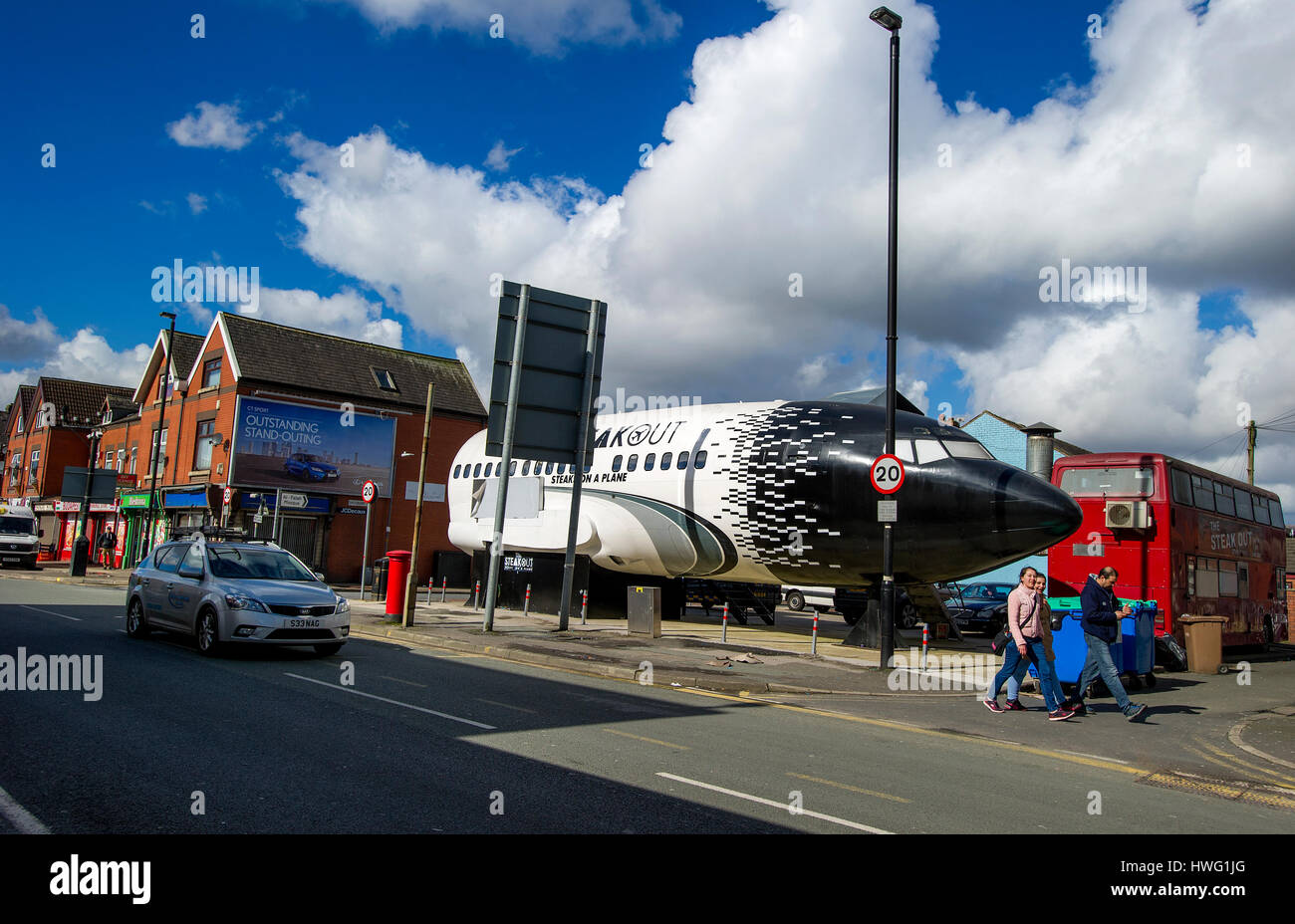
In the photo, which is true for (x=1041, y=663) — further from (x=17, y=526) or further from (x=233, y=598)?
(x=17, y=526)

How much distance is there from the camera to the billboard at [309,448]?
35.7 meters

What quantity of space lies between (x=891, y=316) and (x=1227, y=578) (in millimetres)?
13430

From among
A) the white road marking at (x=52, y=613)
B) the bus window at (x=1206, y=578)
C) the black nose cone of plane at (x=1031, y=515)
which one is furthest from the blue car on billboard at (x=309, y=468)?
the bus window at (x=1206, y=578)

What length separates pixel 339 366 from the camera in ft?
130

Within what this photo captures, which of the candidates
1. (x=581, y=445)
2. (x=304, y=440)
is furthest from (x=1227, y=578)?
(x=304, y=440)

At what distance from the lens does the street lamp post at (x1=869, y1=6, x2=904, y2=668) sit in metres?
14.5

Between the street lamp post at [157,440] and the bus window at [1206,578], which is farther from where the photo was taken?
the street lamp post at [157,440]

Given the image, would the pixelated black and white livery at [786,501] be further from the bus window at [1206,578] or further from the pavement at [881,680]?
the bus window at [1206,578]

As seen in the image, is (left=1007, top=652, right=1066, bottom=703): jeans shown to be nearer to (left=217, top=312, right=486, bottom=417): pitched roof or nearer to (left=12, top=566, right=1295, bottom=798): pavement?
(left=12, top=566, right=1295, bottom=798): pavement

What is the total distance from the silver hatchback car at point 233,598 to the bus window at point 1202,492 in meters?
18.5

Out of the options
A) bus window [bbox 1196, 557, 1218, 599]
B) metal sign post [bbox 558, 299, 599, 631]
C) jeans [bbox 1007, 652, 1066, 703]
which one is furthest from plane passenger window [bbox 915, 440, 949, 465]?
bus window [bbox 1196, 557, 1218, 599]

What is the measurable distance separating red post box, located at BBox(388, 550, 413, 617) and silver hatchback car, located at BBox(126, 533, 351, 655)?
598 centimetres

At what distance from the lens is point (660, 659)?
47.6 ft
